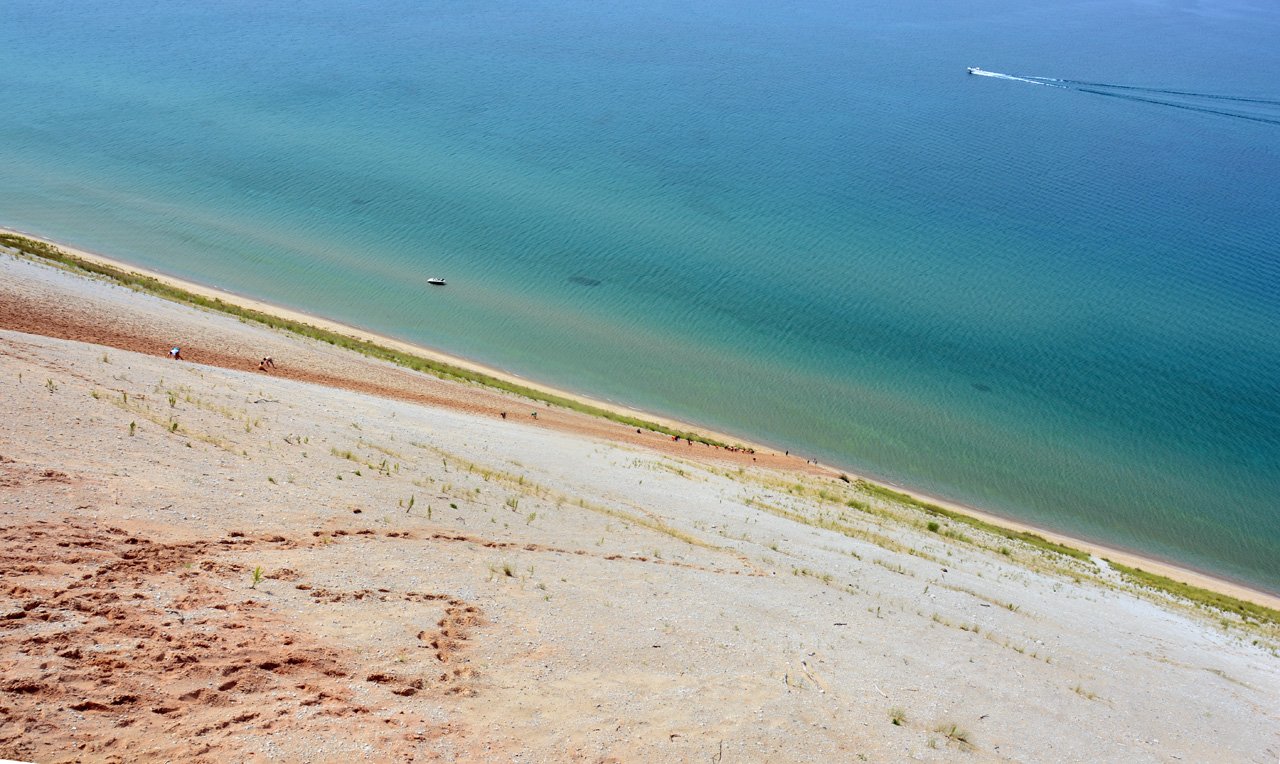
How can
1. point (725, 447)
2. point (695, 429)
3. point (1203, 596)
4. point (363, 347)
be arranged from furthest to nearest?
point (695, 429) < point (363, 347) < point (725, 447) < point (1203, 596)

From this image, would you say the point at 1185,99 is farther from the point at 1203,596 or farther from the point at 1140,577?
the point at 1140,577

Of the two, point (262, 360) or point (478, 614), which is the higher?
point (262, 360)

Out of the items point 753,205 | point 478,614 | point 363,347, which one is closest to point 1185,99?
point 753,205

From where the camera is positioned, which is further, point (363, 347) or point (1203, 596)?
point (363, 347)

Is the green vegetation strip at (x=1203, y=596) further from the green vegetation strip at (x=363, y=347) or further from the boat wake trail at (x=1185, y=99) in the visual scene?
the boat wake trail at (x=1185, y=99)

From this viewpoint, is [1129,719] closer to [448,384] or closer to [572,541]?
[572,541]

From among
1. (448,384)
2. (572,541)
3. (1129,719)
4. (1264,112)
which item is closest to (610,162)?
(448,384)

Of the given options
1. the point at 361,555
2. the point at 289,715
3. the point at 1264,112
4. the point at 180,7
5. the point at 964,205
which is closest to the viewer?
the point at 289,715
